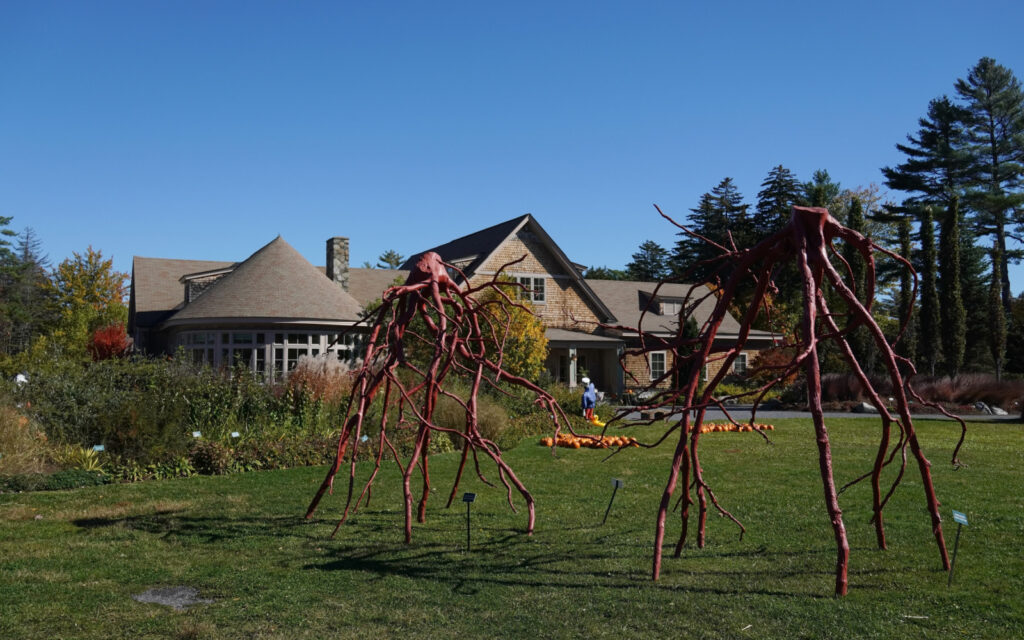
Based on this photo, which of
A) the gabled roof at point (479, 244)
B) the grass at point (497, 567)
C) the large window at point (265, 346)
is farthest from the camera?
the gabled roof at point (479, 244)

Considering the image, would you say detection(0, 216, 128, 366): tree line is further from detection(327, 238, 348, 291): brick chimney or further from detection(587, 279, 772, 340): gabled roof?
detection(587, 279, 772, 340): gabled roof

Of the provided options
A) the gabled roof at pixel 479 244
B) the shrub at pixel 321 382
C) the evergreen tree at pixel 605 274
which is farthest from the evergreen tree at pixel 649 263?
the shrub at pixel 321 382

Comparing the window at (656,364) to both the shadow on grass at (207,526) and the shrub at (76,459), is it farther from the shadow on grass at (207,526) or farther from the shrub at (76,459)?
the shadow on grass at (207,526)

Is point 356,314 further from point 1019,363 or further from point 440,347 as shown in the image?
point 1019,363

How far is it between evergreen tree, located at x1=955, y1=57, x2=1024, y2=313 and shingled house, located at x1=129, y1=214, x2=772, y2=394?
14352 mm

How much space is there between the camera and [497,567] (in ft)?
17.9

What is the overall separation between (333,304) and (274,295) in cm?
172

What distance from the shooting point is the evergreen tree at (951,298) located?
27906 mm

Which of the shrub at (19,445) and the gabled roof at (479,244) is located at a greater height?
the gabled roof at (479,244)

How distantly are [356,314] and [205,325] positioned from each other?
4284 millimetres

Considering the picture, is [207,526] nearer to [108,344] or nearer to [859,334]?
[108,344]

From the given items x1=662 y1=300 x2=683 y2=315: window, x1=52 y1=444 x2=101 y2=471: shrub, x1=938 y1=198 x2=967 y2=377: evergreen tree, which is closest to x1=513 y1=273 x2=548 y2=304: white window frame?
x1=662 y1=300 x2=683 y2=315: window

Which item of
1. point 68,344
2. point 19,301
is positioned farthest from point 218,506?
point 19,301

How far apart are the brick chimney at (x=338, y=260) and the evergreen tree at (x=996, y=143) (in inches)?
1201
